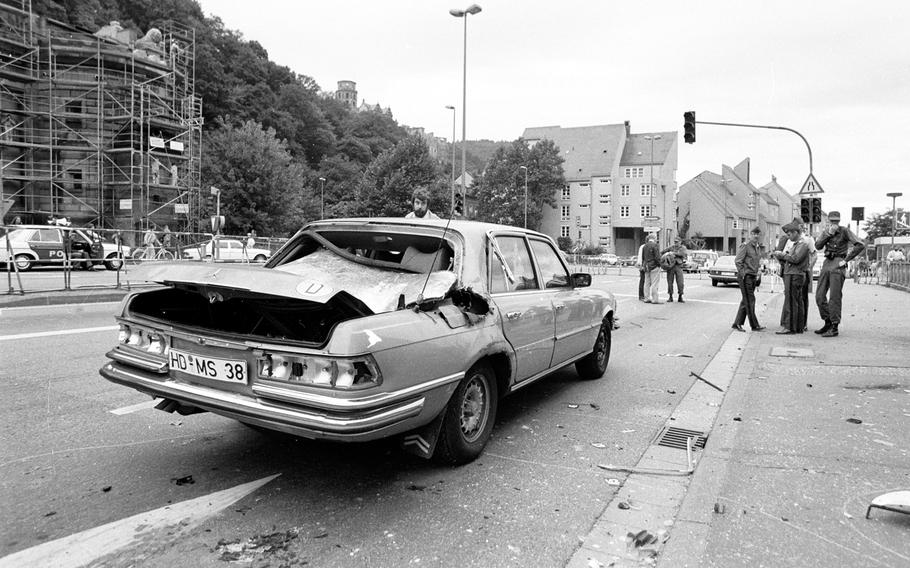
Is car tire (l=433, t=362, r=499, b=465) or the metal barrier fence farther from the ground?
the metal barrier fence

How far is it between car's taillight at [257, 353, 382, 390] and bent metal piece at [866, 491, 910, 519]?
2726 millimetres

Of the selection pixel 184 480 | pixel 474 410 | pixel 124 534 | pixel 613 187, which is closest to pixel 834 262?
pixel 474 410

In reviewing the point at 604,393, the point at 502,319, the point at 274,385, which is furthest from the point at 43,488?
the point at 604,393

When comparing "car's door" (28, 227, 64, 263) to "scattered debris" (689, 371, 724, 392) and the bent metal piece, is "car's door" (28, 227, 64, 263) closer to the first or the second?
"scattered debris" (689, 371, 724, 392)

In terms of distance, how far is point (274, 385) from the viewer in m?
3.24

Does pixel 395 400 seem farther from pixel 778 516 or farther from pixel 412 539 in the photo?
pixel 778 516

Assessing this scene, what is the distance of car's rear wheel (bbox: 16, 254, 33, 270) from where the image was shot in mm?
18000

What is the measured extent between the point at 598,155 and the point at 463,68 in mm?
55016

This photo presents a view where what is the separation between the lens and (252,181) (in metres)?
50.1

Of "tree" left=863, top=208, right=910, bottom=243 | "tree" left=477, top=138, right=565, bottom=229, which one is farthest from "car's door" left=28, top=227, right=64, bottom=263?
"tree" left=863, top=208, right=910, bottom=243

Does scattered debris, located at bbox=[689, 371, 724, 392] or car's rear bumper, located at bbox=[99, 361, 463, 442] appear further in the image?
scattered debris, located at bbox=[689, 371, 724, 392]

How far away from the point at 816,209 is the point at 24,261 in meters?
24.4

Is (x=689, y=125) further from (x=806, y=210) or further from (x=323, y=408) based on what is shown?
(x=323, y=408)

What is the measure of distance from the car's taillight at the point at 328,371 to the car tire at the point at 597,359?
372cm
